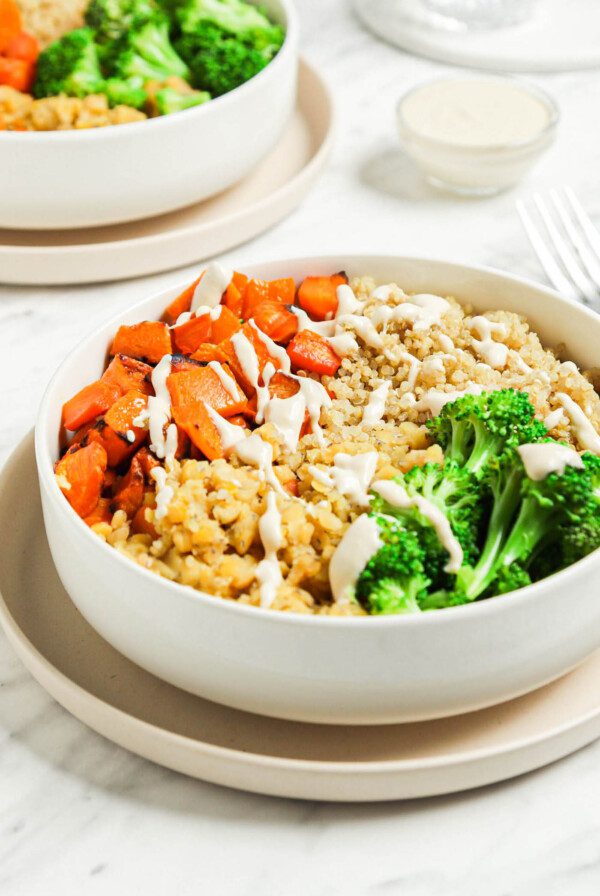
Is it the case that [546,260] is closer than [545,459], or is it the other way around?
[545,459]

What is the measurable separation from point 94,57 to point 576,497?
2262 mm

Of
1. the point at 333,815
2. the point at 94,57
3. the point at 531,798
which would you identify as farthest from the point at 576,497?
the point at 94,57

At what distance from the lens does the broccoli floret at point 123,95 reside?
319 centimetres

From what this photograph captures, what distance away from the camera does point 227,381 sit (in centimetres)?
217

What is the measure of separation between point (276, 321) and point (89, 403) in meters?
A: 0.44

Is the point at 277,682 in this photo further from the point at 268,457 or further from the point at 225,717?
the point at 268,457

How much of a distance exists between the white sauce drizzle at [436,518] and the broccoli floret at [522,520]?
0.02m

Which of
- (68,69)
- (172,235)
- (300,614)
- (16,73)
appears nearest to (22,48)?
(16,73)

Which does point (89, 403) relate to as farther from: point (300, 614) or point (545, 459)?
point (545, 459)

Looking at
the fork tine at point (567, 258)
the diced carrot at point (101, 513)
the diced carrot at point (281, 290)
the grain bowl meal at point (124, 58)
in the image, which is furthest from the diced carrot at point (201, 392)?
the grain bowl meal at point (124, 58)

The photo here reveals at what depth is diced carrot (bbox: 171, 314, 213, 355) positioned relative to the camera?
7.58 feet

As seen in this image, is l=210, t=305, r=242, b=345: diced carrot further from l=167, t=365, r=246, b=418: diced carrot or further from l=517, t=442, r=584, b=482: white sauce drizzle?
l=517, t=442, r=584, b=482: white sauce drizzle

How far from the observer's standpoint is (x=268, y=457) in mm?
2016

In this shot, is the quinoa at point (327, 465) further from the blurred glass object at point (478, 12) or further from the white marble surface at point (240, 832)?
the blurred glass object at point (478, 12)
